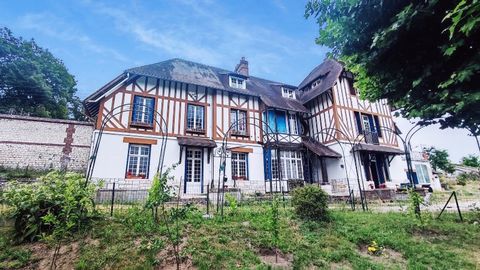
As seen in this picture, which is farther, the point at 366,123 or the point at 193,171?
the point at 366,123

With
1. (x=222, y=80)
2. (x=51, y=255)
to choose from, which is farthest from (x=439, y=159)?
(x=51, y=255)

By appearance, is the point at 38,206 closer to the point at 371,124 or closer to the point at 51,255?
Result: the point at 51,255

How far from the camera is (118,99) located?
1199 centimetres

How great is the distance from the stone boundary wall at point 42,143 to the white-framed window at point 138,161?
169 inches

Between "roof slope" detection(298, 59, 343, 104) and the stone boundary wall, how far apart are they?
15.2 meters

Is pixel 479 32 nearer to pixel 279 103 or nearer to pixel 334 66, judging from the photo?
pixel 279 103

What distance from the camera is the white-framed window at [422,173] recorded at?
18.6 meters

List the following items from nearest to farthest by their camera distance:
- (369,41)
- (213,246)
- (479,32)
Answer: (479,32), (213,246), (369,41)

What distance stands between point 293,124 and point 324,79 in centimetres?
433

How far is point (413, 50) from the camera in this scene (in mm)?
4184

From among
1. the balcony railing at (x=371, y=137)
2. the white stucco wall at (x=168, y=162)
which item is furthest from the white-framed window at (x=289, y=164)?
the balcony railing at (x=371, y=137)

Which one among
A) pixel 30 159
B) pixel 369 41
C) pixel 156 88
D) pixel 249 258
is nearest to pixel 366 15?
pixel 369 41

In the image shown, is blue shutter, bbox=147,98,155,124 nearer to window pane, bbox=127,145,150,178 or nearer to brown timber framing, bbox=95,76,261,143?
brown timber framing, bbox=95,76,261,143

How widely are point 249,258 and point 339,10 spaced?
5.05 meters
